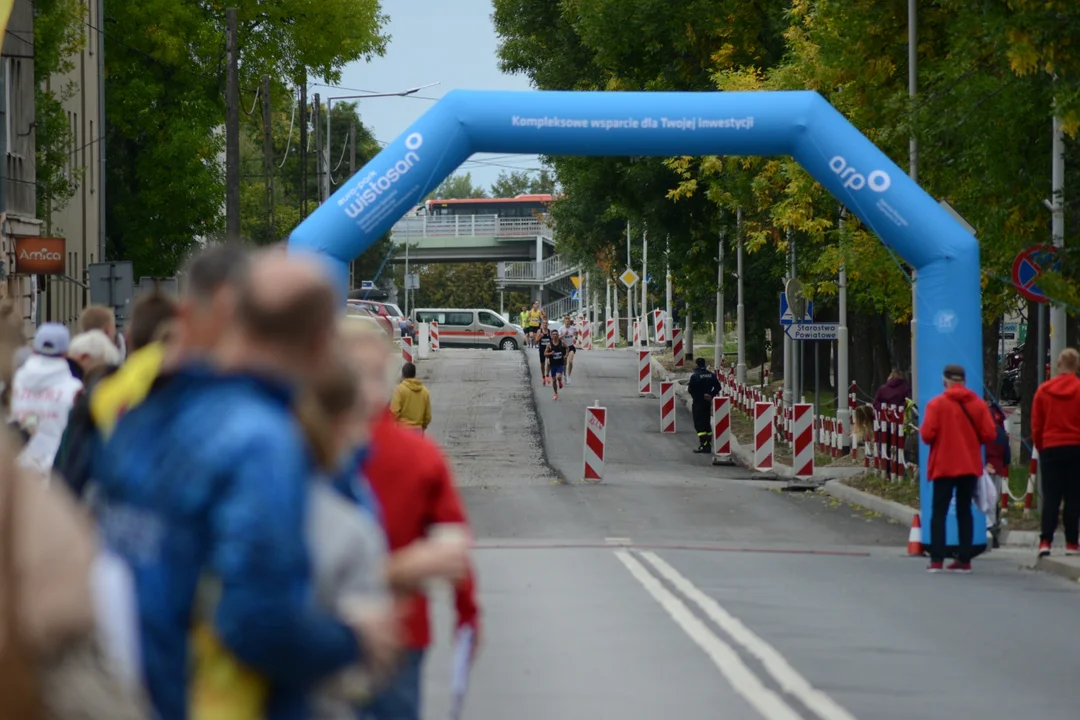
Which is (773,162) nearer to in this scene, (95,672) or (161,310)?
(161,310)

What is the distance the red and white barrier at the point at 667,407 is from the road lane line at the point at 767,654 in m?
21.2

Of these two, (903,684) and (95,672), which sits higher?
(95,672)

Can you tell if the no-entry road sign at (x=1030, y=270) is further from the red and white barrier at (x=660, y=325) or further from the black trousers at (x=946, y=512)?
the red and white barrier at (x=660, y=325)

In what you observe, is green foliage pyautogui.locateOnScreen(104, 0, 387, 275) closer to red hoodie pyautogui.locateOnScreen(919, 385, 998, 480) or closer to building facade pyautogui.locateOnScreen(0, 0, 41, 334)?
building facade pyautogui.locateOnScreen(0, 0, 41, 334)

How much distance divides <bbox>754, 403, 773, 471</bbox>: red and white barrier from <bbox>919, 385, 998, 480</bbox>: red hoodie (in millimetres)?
12635

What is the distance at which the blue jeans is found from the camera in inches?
185

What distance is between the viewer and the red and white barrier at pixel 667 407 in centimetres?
3556

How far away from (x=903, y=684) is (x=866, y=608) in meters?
3.20

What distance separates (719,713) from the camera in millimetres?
8188

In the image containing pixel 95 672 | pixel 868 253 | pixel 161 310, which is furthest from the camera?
pixel 868 253

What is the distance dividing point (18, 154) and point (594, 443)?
17.9m

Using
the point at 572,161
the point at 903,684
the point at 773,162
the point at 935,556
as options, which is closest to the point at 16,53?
the point at 572,161

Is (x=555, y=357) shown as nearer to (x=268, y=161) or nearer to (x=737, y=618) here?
(x=268, y=161)

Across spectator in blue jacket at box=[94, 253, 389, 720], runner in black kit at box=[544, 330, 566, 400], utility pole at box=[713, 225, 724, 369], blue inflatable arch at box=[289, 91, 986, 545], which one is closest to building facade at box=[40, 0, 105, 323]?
runner in black kit at box=[544, 330, 566, 400]
